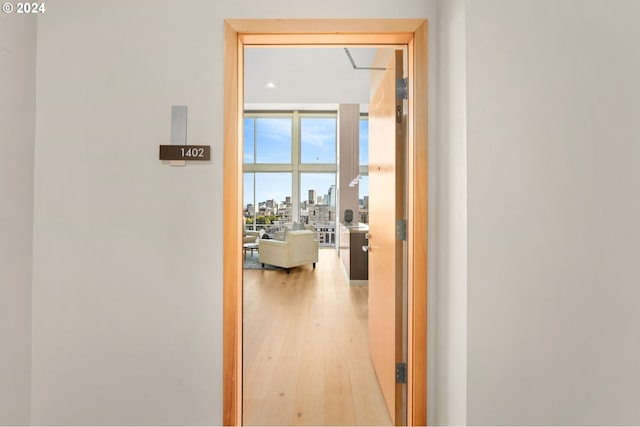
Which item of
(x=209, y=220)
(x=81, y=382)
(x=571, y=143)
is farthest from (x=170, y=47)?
(x=571, y=143)

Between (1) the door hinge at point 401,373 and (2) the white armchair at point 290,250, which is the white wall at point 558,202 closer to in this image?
(1) the door hinge at point 401,373

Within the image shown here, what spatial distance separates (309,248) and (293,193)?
302 cm

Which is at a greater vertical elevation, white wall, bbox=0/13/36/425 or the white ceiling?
the white ceiling

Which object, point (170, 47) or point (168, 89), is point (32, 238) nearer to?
point (168, 89)

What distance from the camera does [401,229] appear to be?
1685 mm

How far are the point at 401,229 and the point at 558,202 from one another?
2.30ft

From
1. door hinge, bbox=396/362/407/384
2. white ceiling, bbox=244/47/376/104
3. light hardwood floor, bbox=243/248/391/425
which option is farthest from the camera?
→ white ceiling, bbox=244/47/376/104

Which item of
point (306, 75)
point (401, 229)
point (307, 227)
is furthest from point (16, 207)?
point (307, 227)

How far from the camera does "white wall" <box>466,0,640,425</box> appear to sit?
1.18 m

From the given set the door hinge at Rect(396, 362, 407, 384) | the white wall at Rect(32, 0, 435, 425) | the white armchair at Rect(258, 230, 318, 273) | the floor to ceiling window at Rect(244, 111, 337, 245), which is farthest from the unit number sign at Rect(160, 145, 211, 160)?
the floor to ceiling window at Rect(244, 111, 337, 245)

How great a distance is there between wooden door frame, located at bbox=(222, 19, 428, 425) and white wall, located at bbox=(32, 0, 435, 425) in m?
0.05

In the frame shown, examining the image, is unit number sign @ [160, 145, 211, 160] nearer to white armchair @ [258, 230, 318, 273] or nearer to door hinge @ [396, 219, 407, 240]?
door hinge @ [396, 219, 407, 240]

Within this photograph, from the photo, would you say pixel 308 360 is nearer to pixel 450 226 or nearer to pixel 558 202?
pixel 450 226

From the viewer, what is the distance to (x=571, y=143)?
→ 1186 millimetres
